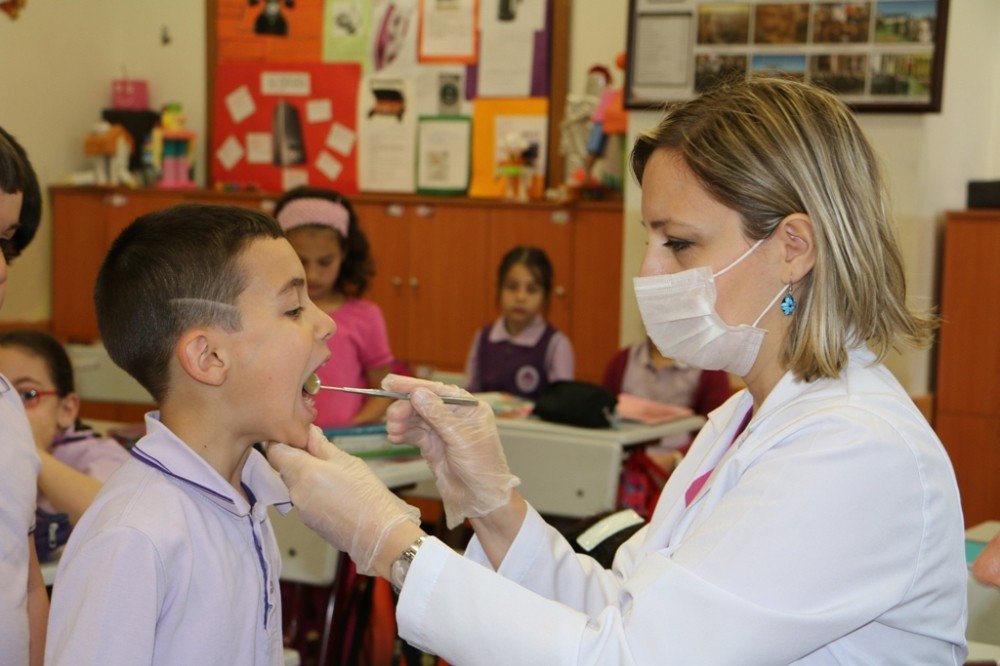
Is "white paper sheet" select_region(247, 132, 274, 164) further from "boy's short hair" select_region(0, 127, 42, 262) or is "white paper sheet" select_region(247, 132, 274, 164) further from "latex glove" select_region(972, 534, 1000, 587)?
"latex glove" select_region(972, 534, 1000, 587)

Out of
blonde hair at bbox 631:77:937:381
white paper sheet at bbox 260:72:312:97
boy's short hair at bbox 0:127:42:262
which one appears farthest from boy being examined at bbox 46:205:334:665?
white paper sheet at bbox 260:72:312:97

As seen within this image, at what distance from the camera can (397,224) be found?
549 cm

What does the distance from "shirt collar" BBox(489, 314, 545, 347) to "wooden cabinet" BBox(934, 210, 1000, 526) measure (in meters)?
1.54

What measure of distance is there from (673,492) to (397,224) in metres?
4.07

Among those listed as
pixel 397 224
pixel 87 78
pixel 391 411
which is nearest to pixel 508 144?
pixel 397 224

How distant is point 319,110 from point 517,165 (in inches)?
50.3

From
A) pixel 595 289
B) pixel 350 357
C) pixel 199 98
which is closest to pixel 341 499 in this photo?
pixel 350 357

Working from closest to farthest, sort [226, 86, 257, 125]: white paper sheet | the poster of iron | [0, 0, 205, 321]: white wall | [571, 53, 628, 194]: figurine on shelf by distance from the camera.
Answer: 1. [571, 53, 628, 194]: figurine on shelf
2. [0, 0, 205, 321]: white wall
3. the poster of iron
4. [226, 86, 257, 125]: white paper sheet

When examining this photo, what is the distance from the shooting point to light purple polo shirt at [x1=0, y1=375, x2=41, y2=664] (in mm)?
1473

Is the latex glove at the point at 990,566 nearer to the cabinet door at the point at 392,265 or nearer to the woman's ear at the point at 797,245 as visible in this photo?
the woman's ear at the point at 797,245

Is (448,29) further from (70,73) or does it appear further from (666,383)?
(666,383)

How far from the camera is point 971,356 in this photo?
4.30 metres

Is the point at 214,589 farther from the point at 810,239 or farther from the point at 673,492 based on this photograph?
the point at 810,239

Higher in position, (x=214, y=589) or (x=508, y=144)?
(x=508, y=144)
